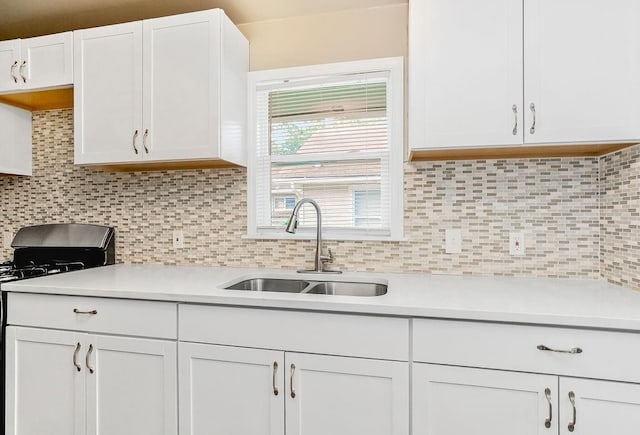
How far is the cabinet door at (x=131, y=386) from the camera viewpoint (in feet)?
5.10

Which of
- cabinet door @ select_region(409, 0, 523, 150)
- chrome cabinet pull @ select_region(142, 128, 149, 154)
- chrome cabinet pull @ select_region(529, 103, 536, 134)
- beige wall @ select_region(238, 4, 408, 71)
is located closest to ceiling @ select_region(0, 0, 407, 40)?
beige wall @ select_region(238, 4, 408, 71)

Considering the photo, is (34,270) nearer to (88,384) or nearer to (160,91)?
(88,384)

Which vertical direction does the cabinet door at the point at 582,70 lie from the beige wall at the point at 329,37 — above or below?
below

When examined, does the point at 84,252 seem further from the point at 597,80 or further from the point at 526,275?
the point at 597,80

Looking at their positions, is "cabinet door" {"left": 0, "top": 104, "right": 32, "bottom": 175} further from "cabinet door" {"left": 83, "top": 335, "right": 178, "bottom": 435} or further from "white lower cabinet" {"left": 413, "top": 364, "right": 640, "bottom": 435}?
"white lower cabinet" {"left": 413, "top": 364, "right": 640, "bottom": 435}

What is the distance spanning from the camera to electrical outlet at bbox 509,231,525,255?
1.87 meters

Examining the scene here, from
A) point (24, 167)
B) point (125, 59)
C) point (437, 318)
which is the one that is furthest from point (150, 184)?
point (437, 318)

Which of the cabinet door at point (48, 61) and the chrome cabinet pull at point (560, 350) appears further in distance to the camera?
the cabinet door at point (48, 61)

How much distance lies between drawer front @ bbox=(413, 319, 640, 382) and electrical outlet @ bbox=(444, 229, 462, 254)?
717 millimetres

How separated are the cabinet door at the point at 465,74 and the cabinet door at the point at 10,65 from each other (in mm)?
2148

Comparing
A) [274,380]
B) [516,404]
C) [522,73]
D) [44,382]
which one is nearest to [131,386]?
[44,382]

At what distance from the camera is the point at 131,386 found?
5.24 feet

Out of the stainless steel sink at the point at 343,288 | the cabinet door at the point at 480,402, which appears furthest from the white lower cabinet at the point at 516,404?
the stainless steel sink at the point at 343,288

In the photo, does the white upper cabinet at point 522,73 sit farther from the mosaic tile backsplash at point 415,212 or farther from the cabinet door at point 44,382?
the cabinet door at point 44,382
